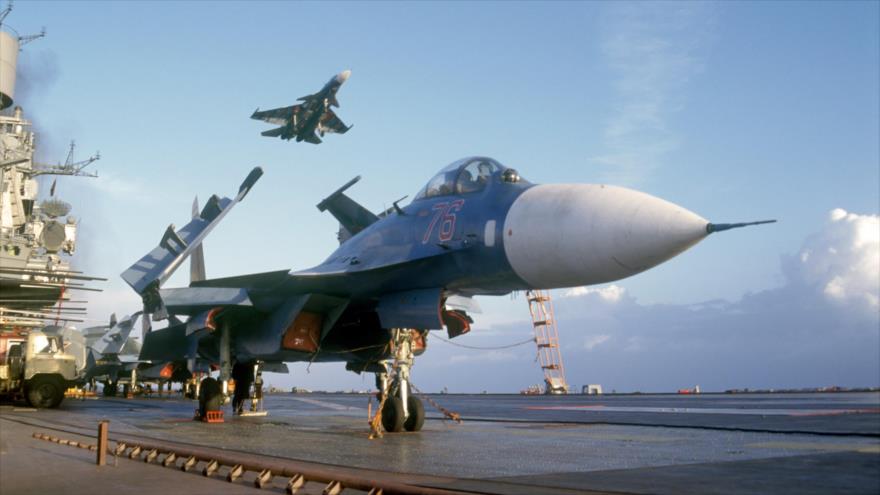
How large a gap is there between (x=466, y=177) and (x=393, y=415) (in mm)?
4064

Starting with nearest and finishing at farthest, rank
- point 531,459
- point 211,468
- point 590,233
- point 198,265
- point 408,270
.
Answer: point 211,468 < point 531,459 < point 590,233 < point 408,270 < point 198,265

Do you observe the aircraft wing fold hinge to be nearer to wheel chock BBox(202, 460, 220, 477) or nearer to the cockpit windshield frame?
the cockpit windshield frame

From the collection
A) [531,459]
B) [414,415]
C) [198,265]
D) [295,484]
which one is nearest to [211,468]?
[295,484]

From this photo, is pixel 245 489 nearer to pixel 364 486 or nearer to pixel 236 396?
pixel 364 486

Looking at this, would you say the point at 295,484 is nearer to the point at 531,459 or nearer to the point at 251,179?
the point at 531,459

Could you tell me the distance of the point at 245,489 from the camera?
5.29 m

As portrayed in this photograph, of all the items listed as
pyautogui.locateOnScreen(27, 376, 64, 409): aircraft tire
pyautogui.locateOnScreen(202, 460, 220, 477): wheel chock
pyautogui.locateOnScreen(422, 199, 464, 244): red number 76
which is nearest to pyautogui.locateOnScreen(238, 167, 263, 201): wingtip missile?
pyautogui.locateOnScreen(422, 199, 464, 244): red number 76

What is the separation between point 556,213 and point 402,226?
3447 mm

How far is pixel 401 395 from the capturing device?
38.1 feet

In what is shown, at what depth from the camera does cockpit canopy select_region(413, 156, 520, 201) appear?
421 inches

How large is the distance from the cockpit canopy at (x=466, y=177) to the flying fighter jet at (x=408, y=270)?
0.02 m

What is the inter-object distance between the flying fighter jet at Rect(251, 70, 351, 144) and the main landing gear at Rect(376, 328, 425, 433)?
3049 cm

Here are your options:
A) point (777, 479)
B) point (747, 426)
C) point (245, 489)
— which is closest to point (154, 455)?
point (245, 489)

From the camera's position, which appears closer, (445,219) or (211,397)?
(445,219)
